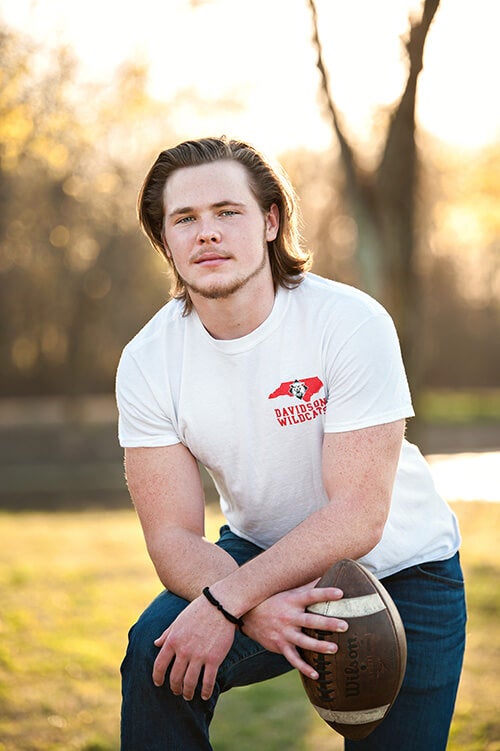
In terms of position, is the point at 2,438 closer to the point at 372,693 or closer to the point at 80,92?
the point at 80,92

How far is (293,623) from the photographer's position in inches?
103

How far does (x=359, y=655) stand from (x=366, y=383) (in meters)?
0.76

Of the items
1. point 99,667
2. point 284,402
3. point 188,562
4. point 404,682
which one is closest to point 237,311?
point 284,402

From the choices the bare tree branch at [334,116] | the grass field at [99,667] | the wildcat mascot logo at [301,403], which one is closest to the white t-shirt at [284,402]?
the wildcat mascot logo at [301,403]

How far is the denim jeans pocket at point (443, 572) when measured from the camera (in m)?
2.98

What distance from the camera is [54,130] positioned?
6.82 meters

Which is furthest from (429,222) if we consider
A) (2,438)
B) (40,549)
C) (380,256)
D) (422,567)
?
(422,567)

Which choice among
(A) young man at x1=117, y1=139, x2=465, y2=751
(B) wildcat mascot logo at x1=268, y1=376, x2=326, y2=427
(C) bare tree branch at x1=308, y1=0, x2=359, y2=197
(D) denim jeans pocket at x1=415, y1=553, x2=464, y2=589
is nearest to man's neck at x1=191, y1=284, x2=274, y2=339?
(A) young man at x1=117, y1=139, x2=465, y2=751

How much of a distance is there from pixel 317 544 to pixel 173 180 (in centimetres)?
123

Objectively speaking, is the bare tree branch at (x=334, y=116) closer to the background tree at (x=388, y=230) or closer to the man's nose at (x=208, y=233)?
the background tree at (x=388, y=230)

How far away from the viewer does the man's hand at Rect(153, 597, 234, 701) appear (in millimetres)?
2586

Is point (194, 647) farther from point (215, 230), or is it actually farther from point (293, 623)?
point (215, 230)

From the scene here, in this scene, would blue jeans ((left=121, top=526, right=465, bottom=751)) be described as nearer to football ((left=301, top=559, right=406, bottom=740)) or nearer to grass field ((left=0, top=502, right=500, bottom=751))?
football ((left=301, top=559, right=406, bottom=740))

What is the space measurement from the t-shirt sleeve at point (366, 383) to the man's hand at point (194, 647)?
635mm
